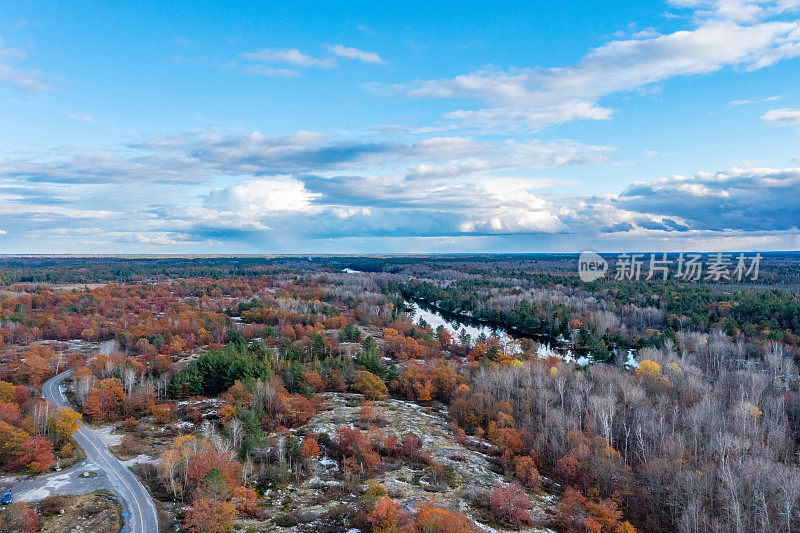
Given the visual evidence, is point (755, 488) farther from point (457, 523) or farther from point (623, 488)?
point (457, 523)

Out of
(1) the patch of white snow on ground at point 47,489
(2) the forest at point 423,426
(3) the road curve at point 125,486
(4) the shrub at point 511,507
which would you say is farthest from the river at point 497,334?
(1) the patch of white snow on ground at point 47,489

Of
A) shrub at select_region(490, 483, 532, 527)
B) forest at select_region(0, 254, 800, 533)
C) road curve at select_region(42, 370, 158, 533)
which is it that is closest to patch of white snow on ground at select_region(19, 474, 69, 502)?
forest at select_region(0, 254, 800, 533)

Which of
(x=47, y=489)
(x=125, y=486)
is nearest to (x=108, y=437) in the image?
(x=47, y=489)

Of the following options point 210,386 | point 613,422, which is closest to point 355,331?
point 210,386

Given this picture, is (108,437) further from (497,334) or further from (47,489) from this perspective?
(497,334)

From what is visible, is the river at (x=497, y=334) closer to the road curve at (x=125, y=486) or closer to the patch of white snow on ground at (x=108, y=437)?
the patch of white snow on ground at (x=108, y=437)

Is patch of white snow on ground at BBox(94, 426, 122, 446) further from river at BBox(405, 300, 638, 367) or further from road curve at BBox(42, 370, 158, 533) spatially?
river at BBox(405, 300, 638, 367)

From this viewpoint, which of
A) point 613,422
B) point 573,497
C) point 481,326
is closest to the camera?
point 573,497
